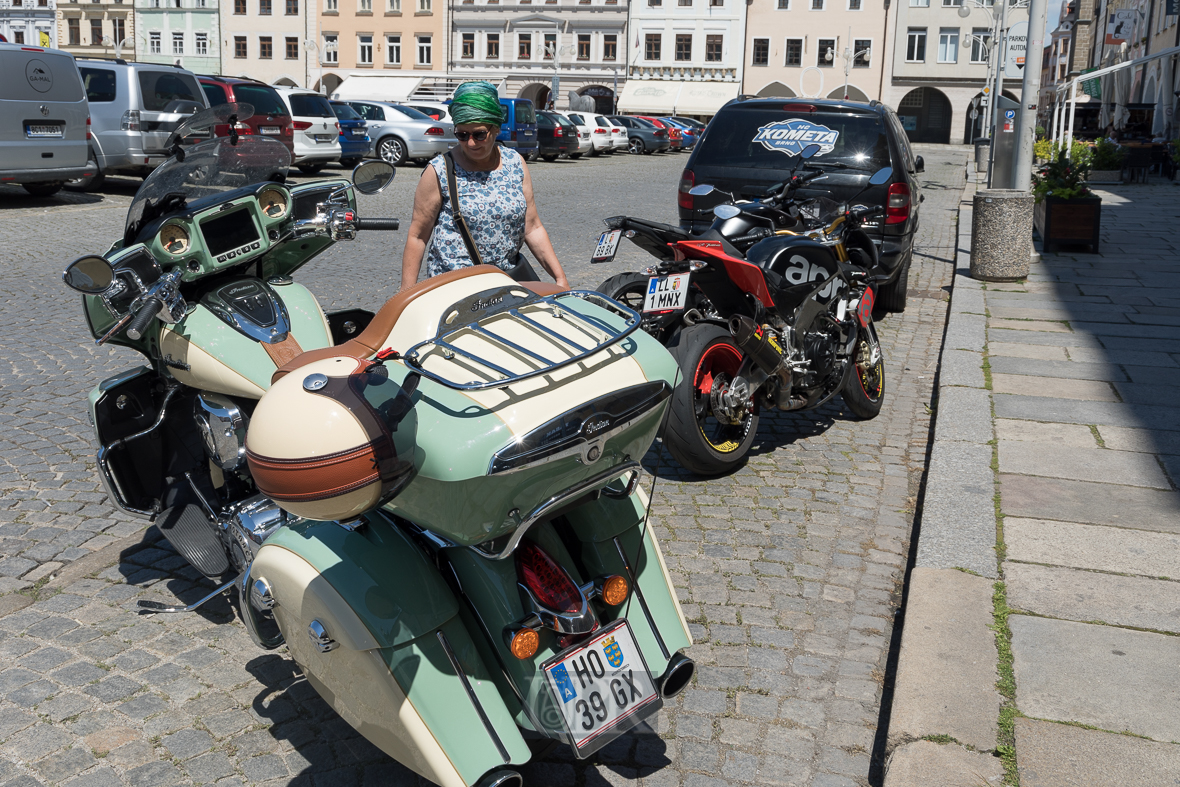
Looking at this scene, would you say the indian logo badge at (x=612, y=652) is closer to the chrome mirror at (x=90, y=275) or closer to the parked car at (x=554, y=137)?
the chrome mirror at (x=90, y=275)

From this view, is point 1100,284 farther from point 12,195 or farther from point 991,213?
point 12,195

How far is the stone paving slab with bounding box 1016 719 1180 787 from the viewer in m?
2.74

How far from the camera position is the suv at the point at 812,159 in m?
8.16

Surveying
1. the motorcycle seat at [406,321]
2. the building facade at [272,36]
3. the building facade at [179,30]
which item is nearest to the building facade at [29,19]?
the building facade at [179,30]

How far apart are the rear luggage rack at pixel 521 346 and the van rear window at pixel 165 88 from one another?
49.8 ft

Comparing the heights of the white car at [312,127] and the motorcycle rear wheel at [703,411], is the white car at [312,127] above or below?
above

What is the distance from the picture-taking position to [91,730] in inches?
118

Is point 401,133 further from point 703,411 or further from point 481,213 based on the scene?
point 481,213

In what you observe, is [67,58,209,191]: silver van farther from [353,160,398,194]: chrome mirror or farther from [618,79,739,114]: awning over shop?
[618,79,739,114]: awning over shop

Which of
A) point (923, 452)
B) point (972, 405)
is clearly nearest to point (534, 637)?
point (923, 452)

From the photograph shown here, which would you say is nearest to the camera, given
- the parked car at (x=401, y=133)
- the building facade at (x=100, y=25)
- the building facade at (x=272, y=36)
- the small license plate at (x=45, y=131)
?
the small license plate at (x=45, y=131)

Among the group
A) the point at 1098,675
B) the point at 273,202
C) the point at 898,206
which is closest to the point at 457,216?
the point at 273,202

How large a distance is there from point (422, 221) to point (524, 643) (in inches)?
92.2

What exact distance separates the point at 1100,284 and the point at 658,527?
7.49 m
